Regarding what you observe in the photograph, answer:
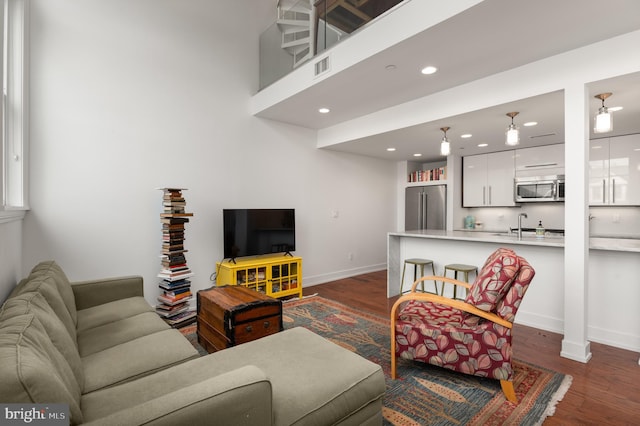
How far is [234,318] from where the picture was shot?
2348 mm

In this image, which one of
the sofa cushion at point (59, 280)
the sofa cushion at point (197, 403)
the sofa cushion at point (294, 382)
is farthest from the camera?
the sofa cushion at point (59, 280)

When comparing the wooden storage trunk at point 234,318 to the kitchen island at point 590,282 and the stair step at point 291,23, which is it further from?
the stair step at point 291,23

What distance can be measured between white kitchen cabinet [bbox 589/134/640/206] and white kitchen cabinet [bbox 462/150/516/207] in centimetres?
114

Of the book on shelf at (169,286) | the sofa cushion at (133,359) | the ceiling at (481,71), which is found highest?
the ceiling at (481,71)

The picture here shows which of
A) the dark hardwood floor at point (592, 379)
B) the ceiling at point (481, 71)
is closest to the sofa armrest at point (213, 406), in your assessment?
Answer: the dark hardwood floor at point (592, 379)

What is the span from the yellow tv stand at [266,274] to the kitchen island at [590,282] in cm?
188

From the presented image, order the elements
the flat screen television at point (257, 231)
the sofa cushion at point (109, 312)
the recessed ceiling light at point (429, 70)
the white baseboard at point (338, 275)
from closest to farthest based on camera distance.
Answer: the sofa cushion at point (109, 312), the recessed ceiling light at point (429, 70), the flat screen television at point (257, 231), the white baseboard at point (338, 275)

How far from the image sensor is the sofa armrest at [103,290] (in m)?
2.45

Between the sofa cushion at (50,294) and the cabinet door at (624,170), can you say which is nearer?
the sofa cushion at (50,294)

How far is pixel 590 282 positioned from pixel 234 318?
10.8 ft

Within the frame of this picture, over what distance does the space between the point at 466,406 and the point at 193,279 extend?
3235 millimetres

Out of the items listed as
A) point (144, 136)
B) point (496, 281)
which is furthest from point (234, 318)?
point (144, 136)

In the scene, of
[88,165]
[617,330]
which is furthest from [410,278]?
[88,165]

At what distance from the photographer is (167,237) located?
3469 millimetres
